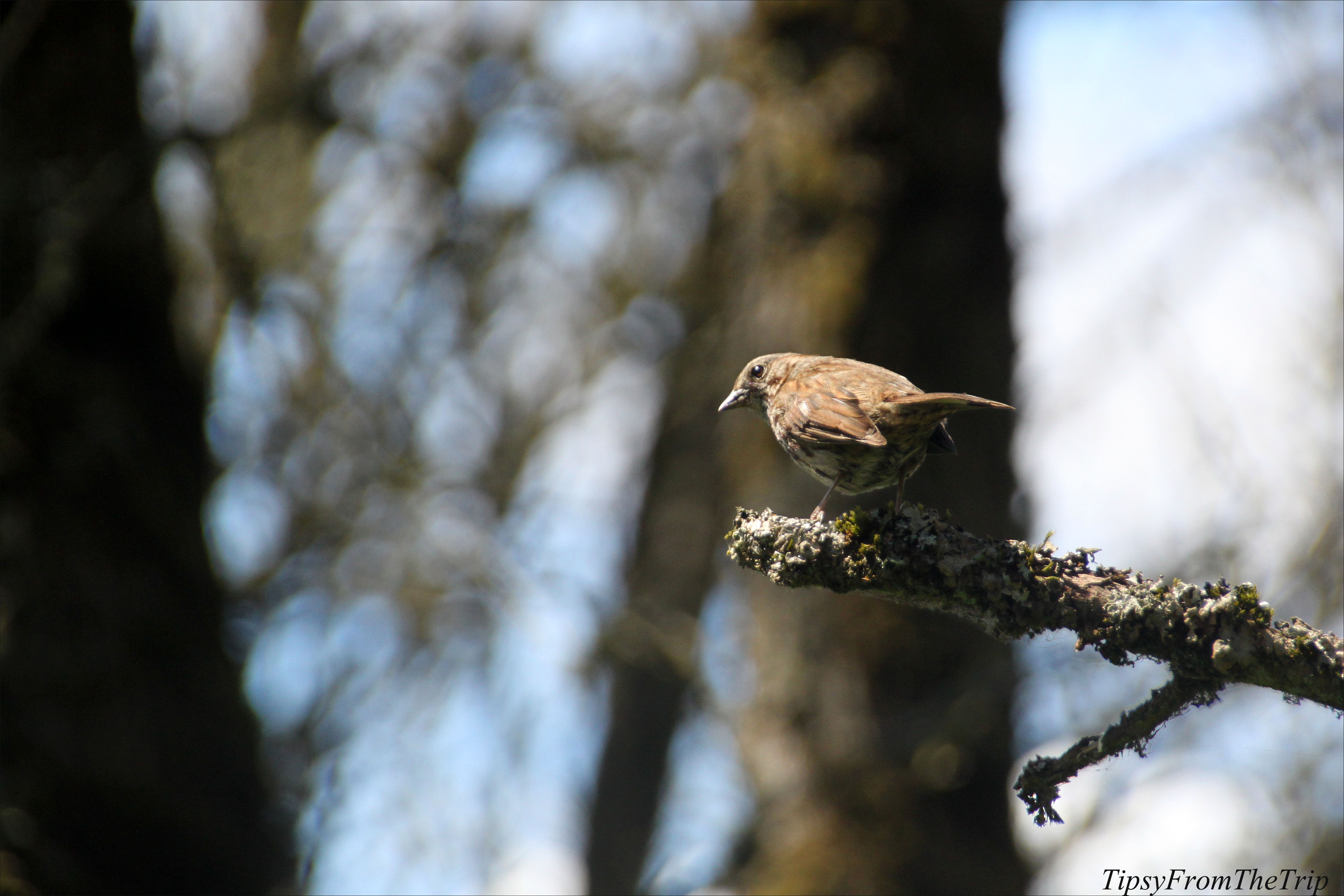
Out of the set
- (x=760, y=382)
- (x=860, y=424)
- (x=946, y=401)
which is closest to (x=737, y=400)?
(x=760, y=382)

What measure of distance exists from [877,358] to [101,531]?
447cm

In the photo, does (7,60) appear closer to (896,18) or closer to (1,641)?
(1,641)

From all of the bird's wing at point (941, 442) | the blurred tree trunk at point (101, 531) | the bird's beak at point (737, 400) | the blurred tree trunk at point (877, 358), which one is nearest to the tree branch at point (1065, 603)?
the bird's wing at point (941, 442)

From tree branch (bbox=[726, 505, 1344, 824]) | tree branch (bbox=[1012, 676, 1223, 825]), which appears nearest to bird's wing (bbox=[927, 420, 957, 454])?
tree branch (bbox=[726, 505, 1344, 824])

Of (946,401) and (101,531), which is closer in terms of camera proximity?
(946,401)

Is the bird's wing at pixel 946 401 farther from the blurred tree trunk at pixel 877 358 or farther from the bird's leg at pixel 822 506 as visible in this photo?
the blurred tree trunk at pixel 877 358

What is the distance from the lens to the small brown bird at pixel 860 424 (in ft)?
10.3

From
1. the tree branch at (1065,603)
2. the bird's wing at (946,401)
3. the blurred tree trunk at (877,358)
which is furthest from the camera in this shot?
the blurred tree trunk at (877,358)

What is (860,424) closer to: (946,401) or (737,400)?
(946,401)

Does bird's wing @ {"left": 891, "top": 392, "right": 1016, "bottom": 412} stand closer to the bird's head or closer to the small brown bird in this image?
the small brown bird

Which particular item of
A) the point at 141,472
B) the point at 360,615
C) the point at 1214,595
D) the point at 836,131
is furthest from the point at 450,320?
the point at 1214,595

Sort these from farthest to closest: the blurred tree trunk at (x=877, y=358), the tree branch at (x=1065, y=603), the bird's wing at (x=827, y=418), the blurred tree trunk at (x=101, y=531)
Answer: the blurred tree trunk at (x=877, y=358), the blurred tree trunk at (x=101, y=531), the bird's wing at (x=827, y=418), the tree branch at (x=1065, y=603)

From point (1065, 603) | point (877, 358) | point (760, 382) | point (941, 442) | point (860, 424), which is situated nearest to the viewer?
point (1065, 603)

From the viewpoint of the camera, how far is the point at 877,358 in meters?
5.91
